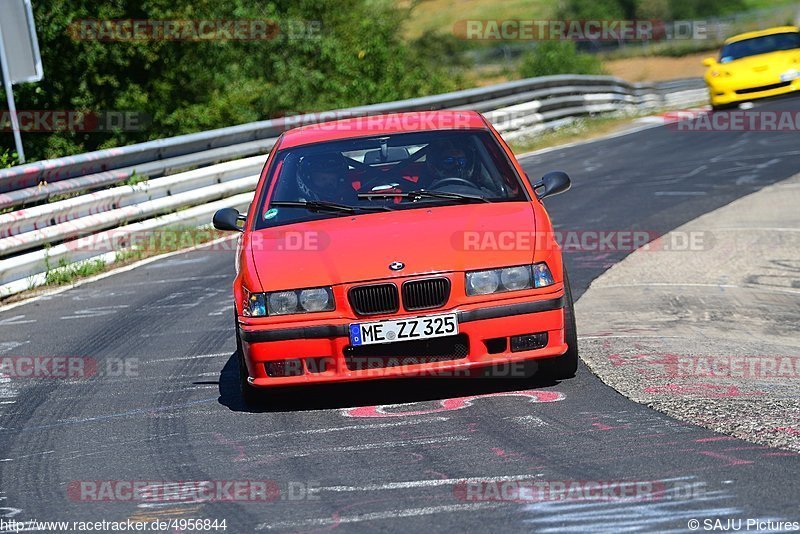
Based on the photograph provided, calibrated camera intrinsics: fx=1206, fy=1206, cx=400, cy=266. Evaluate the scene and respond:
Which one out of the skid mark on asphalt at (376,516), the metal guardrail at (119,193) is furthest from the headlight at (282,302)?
the metal guardrail at (119,193)

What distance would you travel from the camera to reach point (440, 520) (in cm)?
438

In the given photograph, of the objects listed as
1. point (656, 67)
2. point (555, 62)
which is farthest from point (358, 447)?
point (656, 67)

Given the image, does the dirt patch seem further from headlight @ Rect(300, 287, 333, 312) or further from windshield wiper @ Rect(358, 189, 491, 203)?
headlight @ Rect(300, 287, 333, 312)

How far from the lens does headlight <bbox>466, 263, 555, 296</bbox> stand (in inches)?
241

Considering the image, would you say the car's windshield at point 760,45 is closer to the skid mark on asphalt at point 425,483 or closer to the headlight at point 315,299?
the headlight at point 315,299

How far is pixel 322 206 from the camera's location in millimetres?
6984

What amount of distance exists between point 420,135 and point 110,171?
19.9ft

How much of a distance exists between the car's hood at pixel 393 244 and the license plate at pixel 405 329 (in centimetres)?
24

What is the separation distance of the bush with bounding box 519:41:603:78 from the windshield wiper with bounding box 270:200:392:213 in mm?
33534

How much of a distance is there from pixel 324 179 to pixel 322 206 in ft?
1.09

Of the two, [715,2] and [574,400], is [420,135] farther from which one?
[715,2]

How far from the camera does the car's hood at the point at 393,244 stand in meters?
6.15

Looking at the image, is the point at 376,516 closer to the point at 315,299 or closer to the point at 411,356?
the point at 411,356

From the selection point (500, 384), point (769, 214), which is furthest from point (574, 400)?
point (769, 214)
